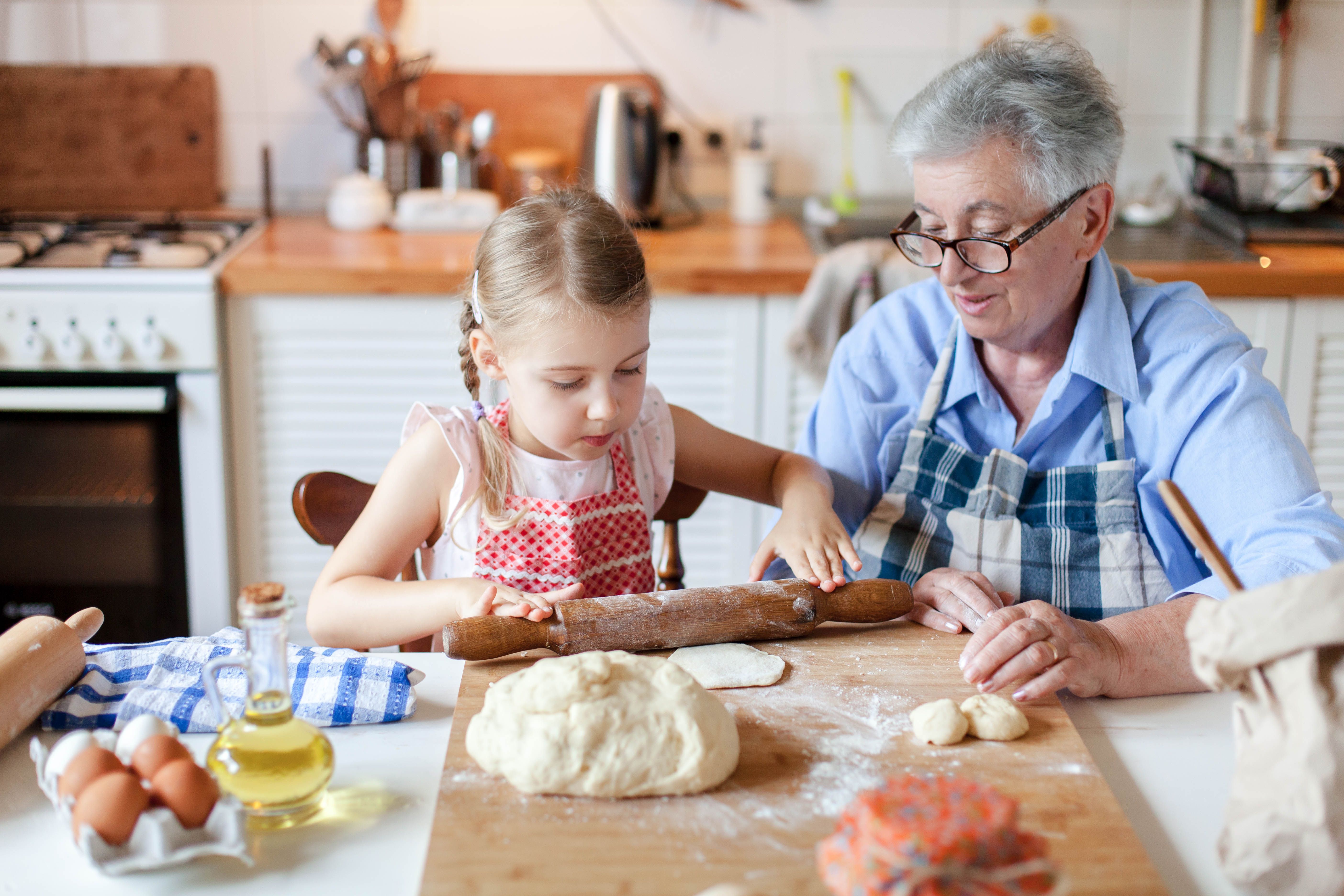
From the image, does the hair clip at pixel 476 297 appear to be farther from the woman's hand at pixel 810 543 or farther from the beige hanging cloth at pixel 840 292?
the beige hanging cloth at pixel 840 292

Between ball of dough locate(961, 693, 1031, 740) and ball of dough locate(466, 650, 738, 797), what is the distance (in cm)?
20

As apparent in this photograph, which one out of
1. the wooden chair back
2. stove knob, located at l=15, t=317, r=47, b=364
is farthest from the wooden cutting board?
the wooden chair back

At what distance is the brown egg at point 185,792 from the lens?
76 centimetres

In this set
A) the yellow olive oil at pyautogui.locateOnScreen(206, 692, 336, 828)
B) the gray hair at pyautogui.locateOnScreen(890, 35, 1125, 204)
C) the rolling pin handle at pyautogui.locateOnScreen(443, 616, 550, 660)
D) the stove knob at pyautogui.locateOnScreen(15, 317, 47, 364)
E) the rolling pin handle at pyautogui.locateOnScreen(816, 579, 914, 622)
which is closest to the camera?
the yellow olive oil at pyautogui.locateOnScreen(206, 692, 336, 828)

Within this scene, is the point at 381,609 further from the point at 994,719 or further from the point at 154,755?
the point at 994,719

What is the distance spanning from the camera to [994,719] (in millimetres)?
944

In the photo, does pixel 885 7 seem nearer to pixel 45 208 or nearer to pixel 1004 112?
pixel 1004 112

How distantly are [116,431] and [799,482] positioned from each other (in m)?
1.51

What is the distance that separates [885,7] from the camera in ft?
9.16

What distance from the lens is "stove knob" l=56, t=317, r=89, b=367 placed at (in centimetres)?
219

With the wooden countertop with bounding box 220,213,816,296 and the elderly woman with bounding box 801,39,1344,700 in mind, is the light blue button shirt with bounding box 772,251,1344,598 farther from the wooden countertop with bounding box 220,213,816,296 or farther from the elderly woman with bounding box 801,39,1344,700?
the wooden countertop with bounding box 220,213,816,296

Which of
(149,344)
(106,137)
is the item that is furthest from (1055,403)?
(106,137)

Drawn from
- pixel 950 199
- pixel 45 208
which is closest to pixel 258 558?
pixel 45 208

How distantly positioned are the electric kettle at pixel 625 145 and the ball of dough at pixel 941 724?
1.78 meters
